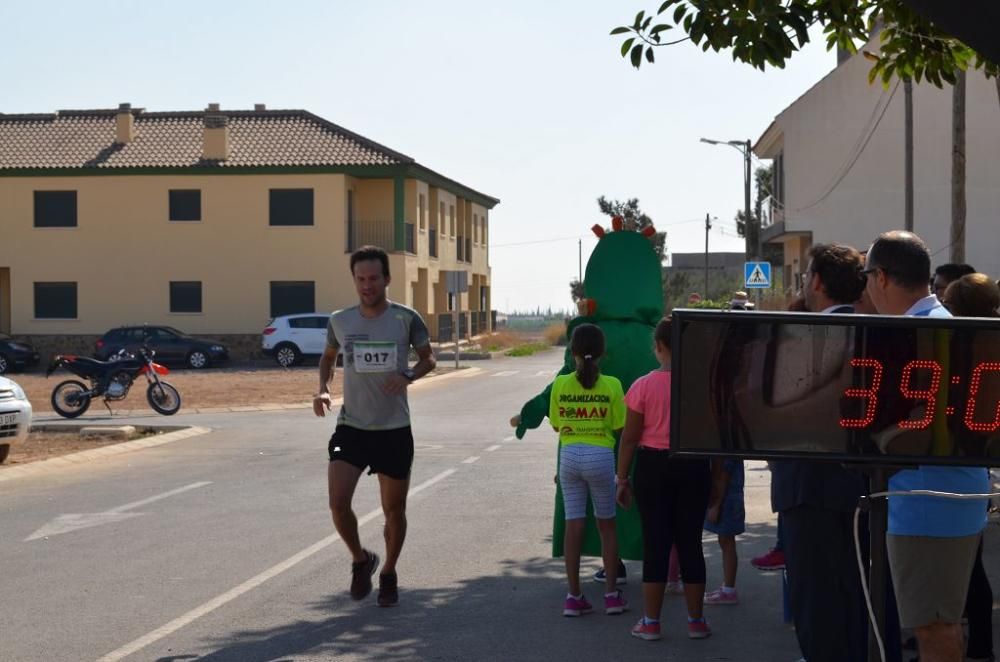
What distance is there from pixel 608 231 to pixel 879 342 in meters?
5.42

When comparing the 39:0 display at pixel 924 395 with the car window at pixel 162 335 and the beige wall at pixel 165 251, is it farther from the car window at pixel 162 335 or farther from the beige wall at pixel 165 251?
the beige wall at pixel 165 251

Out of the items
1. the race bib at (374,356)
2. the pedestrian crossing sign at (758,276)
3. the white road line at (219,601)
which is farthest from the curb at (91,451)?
the pedestrian crossing sign at (758,276)

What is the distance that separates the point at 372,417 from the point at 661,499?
5.98ft

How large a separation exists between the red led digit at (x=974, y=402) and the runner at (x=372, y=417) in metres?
4.26

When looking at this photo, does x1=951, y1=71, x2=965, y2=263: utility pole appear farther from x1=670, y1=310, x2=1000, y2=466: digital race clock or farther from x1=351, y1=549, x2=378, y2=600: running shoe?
x1=670, y1=310, x2=1000, y2=466: digital race clock

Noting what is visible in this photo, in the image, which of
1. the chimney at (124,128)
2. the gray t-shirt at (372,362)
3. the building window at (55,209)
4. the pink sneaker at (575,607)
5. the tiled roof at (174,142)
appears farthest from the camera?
the chimney at (124,128)

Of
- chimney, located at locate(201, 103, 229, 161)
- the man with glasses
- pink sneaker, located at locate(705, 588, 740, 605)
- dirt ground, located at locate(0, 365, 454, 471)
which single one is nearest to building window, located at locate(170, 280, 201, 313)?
chimney, located at locate(201, 103, 229, 161)

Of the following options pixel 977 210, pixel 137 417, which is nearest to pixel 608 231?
→ pixel 137 417

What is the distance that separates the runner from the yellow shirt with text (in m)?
0.84

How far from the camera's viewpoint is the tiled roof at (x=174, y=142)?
4997 centimetres

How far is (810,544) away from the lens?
5.10 metres

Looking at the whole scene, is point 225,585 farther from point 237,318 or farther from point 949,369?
point 237,318

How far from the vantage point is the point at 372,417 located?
8.11 meters

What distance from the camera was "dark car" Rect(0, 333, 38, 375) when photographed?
44062mm
